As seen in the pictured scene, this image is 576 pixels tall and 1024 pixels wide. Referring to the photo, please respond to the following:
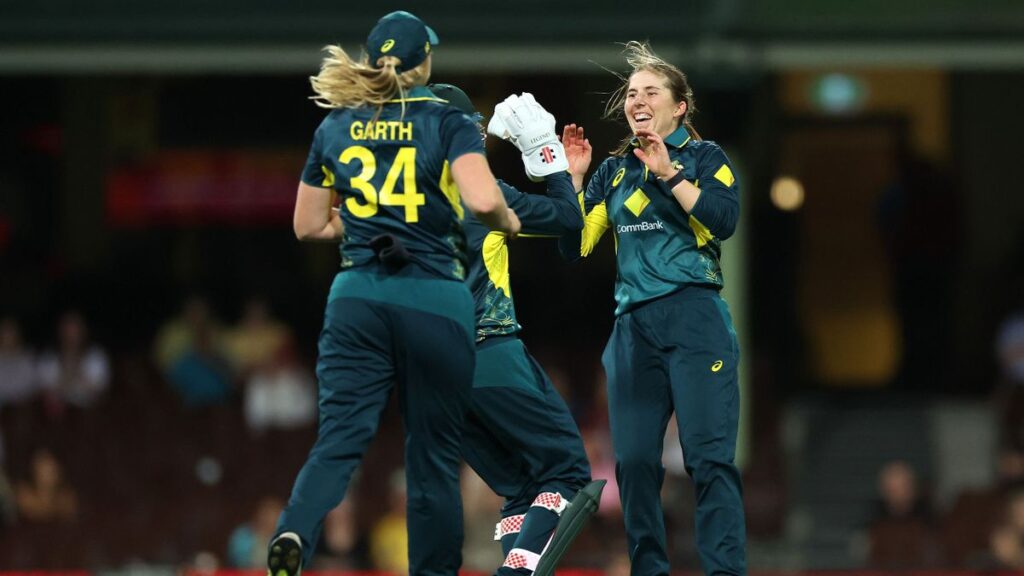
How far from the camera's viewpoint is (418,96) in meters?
5.61

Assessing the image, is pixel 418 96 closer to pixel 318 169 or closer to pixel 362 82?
pixel 362 82

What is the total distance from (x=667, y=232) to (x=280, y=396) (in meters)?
8.96

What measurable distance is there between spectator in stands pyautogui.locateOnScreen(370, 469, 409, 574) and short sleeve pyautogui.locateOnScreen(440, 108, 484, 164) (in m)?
6.68

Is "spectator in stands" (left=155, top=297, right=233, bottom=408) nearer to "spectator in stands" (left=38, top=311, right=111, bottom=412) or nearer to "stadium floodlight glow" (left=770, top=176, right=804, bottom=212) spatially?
"spectator in stands" (left=38, top=311, right=111, bottom=412)

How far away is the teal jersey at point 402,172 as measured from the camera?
18.0 ft

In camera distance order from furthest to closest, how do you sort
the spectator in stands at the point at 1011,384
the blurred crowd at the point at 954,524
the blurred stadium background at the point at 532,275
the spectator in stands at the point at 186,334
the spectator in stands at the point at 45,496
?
the spectator in stands at the point at 186,334 < the spectator in stands at the point at 1011,384 < the spectator in stands at the point at 45,496 < the blurred stadium background at the point at 532,275 < the blurred crowd at the point at 954,524

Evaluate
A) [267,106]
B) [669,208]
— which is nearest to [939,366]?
[267,106]

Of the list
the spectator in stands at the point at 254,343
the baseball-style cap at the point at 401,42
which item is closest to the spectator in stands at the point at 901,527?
the spectator in stands at the point at 254,343

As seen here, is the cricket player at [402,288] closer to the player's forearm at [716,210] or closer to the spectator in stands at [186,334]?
the player's forearm at [716,210]

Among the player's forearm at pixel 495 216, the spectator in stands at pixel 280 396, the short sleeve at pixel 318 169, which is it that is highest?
the short sleeve at pixel 318 169

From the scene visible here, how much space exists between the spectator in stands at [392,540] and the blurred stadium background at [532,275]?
30 millimetres

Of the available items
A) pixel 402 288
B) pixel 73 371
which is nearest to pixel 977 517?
pixel 73 371

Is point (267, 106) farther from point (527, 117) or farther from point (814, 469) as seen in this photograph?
point (527, 117)

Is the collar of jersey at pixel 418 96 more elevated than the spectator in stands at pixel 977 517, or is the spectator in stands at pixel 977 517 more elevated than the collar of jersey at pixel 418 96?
the collar of jersey at pixel 418 96
